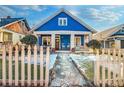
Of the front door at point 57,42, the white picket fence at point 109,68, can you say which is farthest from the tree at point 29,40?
the white picket fence at point 109,68

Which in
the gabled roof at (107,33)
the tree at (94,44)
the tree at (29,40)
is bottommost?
the tree at (94,44)

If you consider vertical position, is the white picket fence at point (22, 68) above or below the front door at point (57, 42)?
below

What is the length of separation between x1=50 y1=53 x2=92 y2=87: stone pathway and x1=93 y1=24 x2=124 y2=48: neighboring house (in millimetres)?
416

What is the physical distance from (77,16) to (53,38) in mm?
365

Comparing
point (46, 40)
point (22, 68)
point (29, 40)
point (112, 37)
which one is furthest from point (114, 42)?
point (22, 68)

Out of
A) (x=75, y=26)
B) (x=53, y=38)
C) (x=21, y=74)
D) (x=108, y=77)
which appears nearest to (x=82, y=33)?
(x=75, y=26)

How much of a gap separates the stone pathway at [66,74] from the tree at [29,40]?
0.33 metres

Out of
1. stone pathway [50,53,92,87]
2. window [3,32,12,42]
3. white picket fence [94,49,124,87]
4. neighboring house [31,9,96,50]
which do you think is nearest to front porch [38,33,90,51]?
neighboring house [31,9,96,50]

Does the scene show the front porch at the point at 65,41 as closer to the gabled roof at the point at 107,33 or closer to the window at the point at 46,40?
the window at the point at 46,40

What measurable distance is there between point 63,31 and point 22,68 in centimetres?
61

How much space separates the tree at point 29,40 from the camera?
277cm

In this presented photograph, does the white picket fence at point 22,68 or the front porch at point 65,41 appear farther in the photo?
the front porch at point 65,41

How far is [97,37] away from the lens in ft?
9.29

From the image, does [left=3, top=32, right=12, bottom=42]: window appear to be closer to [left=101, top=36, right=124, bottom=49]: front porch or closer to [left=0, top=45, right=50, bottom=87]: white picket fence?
[left=0, top=45, right=50, bottom=87]: white picket fence
